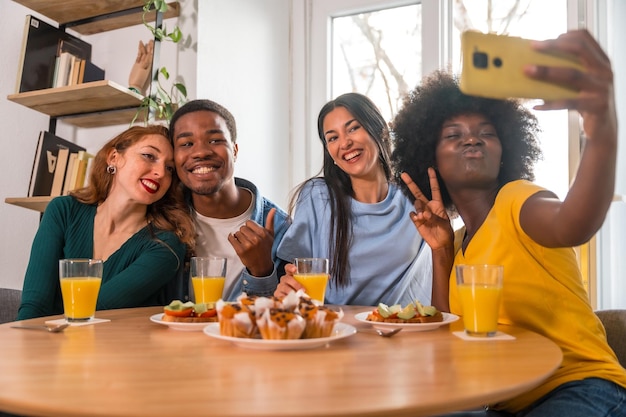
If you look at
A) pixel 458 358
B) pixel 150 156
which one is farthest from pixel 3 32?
pixel 458 358

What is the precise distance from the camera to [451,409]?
2.28 feet

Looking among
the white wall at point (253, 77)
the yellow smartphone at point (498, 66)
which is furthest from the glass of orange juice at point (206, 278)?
the white wall at point (253, 77)

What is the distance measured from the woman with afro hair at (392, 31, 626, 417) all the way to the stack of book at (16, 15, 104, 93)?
6.29ft

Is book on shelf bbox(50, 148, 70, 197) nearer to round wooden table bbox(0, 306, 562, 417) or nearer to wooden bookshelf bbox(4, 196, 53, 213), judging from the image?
wooden bookshelf bbox(4, 196, 53, 213)

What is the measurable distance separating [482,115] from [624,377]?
75 centimetres

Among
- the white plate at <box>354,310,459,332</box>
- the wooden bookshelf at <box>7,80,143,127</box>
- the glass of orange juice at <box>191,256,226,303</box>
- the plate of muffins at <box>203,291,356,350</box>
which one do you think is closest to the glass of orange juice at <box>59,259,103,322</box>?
the glass of orange juice at <box>191,256,226,303</box>

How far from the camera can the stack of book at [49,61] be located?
9.64 feet

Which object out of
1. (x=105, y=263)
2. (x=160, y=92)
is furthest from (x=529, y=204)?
(x=160, y=92)

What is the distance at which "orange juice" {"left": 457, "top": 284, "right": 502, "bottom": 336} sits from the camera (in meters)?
1.15

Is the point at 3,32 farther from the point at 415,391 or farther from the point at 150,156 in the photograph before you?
the point at 415,391

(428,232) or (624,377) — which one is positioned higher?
(428,232)

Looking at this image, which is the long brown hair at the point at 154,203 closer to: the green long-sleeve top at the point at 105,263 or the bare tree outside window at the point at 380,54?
the green long-sleeve top at the point at 105,263

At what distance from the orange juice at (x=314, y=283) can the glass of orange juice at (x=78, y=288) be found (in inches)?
20.2

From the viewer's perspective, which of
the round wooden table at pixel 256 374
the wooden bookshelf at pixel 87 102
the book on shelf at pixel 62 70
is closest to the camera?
the round wooden table at pixel 256 374
